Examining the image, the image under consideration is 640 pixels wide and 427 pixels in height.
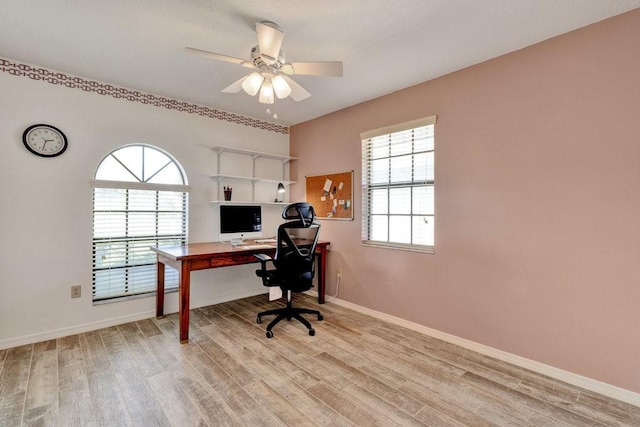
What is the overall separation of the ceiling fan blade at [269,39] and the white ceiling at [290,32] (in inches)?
7.9

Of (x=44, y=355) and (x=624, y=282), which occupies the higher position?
(x=624, y=282)

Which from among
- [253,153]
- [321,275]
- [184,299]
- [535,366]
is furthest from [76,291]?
[535,366]

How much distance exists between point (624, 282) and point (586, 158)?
0.84 meters

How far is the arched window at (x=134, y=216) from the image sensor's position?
118 inches

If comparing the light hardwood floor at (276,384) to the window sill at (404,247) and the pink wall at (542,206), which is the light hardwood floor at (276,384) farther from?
the window sill at (404,247)

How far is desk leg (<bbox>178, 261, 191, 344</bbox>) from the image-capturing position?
102 inches

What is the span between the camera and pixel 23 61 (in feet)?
8.30

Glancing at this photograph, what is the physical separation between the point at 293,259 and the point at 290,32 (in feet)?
6.23

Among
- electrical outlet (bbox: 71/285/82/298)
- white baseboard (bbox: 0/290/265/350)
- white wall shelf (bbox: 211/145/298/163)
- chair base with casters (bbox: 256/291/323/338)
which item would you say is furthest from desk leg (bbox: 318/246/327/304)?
electrical outlet (bbox: 71/285/82/298)

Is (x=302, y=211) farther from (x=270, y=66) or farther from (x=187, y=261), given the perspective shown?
(x=270, y=66)

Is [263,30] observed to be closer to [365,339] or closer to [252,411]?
[252,411]

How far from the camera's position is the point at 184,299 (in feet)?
8.64

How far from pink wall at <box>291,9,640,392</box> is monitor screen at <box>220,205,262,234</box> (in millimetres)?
1807

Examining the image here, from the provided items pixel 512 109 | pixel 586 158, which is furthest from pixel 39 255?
pixel 586 158
